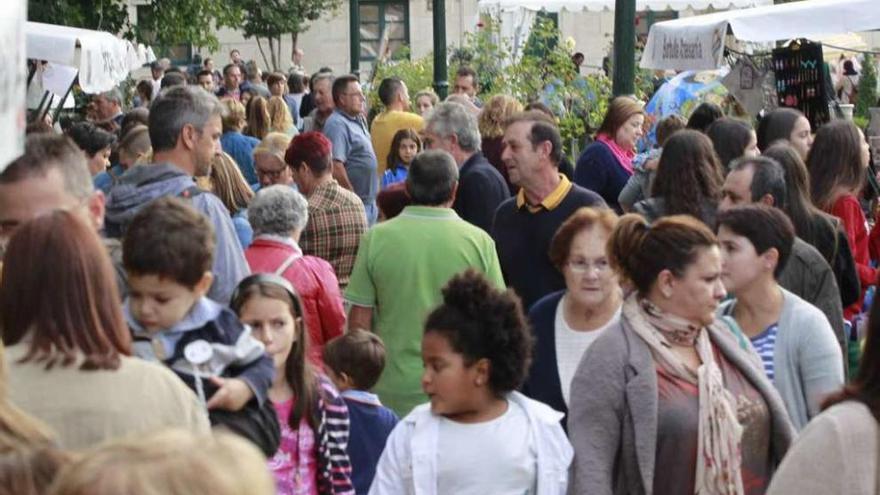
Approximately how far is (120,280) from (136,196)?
2.97ft

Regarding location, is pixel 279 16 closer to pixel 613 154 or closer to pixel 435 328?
pixel 613 154

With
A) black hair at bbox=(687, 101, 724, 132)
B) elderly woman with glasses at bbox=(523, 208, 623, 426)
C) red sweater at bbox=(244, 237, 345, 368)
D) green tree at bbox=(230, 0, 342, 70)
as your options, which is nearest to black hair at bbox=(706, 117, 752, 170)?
black hair at bbox=(687, 101, 724, 132)

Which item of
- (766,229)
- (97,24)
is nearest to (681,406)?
(766,229)

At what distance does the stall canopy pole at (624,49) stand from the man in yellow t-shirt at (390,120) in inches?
68.0

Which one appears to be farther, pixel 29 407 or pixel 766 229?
pixel 766 229

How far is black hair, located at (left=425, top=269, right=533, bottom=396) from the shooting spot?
18.9 ft

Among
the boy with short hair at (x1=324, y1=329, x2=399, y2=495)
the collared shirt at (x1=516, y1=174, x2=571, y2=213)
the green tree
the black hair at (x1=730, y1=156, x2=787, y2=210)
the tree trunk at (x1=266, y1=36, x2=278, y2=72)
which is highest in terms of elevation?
the black hair at (x1=730, y1=156, x2=787, y2=210)

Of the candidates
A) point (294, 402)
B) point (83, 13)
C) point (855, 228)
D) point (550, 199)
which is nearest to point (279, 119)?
point (855, 228)

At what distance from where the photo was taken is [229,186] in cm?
1027

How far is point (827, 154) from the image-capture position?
9.70m

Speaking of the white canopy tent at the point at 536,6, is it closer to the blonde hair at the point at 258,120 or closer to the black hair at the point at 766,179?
the blonde hair at the point at 258,120

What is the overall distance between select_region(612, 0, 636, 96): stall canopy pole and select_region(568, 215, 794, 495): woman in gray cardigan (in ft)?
28.8

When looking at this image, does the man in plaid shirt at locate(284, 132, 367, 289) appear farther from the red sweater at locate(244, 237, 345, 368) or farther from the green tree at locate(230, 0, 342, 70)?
the green tree at locate(230, 0, 342, 70)

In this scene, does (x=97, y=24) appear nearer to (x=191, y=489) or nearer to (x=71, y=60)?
(x=71, y=60)
